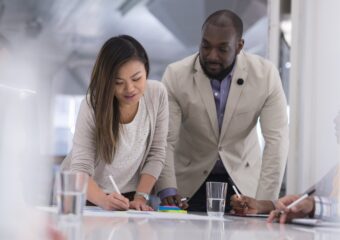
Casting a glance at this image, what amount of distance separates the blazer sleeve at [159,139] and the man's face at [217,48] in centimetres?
23

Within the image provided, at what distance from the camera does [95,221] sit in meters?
1.55

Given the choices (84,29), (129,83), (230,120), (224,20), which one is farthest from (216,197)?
(84,29)

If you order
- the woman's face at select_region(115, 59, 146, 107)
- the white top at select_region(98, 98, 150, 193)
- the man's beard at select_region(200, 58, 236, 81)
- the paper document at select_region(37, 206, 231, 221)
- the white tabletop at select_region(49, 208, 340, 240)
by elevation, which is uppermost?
the man's beard at select_region(200, 58, 236, 81)

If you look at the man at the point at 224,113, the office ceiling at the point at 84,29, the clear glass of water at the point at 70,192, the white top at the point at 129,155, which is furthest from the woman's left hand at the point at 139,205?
the office ceiling at the point at 84,29

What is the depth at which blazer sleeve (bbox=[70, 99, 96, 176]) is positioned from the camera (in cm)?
209

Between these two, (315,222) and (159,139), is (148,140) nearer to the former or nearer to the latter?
(159,139)

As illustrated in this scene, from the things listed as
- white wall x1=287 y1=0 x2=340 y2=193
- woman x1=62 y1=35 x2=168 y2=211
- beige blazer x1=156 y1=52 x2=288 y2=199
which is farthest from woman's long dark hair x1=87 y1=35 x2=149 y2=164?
white wall x1=287 y1=0 x2=340 y2=193

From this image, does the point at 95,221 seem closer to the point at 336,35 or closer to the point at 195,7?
the point at 336,35

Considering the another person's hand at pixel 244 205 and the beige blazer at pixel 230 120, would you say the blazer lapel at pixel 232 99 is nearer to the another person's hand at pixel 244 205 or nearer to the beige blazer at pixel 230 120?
the beige blazer at pixel 230 120

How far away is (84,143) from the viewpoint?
2.11 m

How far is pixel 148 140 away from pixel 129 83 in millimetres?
231

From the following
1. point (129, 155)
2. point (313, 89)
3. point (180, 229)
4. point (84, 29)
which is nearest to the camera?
point (180, 229)

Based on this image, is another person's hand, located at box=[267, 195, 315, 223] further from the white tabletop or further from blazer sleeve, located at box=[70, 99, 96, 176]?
A: blazer sleeve, located at box=[70, 99, 96, 176]

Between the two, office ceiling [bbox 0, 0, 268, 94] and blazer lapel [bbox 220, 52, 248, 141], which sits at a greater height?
office ceiling [bbox 0, 0, 268, 94]
